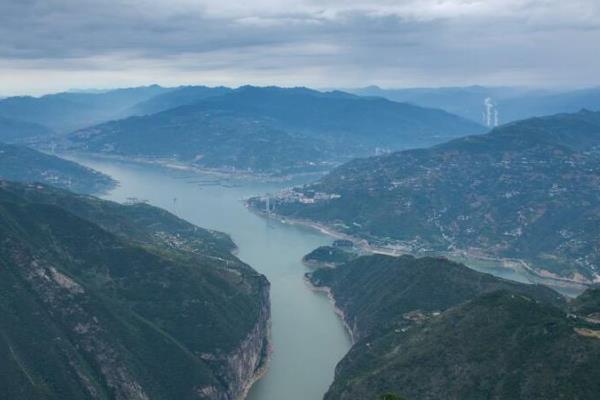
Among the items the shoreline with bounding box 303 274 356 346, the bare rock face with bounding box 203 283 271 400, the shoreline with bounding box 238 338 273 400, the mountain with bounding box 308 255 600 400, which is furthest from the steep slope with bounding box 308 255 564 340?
the bare rock face with bounding box 203 283 271 400

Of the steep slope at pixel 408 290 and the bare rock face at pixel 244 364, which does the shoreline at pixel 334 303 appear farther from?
the bare rock face at pixel 244 364

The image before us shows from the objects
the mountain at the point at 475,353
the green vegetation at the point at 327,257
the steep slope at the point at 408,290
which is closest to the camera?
the mountain at the point at 475,353

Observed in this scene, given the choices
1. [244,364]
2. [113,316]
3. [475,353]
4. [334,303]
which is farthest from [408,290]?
[113,316]

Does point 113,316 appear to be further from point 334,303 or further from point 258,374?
point 334,303

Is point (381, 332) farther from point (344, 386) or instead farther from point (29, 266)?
point (29, 266)

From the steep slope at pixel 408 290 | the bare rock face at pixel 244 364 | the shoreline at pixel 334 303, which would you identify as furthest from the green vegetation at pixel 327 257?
the bare rock face at pixel 244 364
